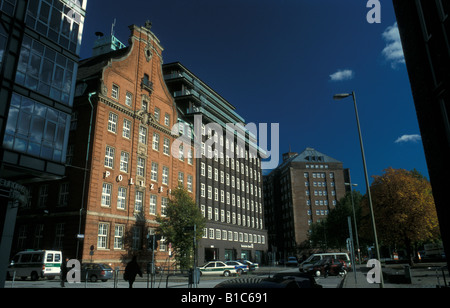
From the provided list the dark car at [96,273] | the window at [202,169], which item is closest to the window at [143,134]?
the dark car at [96,273]

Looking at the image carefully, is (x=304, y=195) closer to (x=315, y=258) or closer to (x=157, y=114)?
(x=315, y=258)

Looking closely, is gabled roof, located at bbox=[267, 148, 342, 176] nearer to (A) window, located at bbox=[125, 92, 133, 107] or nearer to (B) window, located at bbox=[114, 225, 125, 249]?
(A) window, located at bbox=[125, 92, 133, 107]

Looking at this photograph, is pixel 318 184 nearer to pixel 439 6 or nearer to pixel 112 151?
pixel 112 151

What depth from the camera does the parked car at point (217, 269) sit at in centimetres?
3484

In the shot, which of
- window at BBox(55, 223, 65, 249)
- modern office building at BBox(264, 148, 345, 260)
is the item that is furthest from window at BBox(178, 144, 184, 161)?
modern office building at BBox(264, 148, 345, 260)

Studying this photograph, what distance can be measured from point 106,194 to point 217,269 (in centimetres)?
1363

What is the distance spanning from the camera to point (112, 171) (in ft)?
114

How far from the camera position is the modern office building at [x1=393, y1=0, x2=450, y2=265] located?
12.5 m

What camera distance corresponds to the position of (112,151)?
35.4 meters

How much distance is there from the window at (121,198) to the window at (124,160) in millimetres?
2127

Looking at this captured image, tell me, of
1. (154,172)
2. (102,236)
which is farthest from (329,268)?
(154,172)

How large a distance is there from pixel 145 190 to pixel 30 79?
68.6 feet
